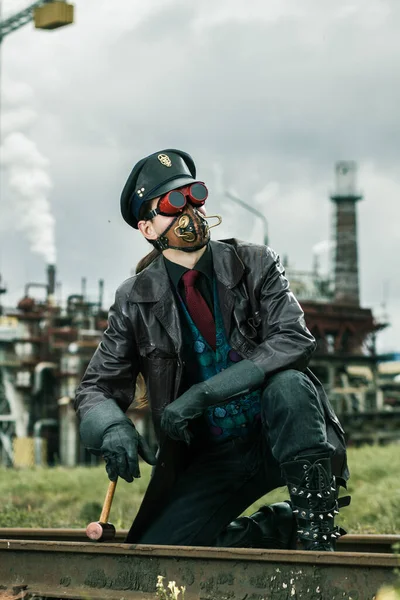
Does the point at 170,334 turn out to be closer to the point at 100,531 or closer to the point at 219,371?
the point at 219,371

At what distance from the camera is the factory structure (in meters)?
46.1

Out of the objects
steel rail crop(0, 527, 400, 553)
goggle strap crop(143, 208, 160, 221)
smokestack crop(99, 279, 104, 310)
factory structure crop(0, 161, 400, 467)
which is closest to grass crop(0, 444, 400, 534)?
steel rail crop(0, 527, 400, 553)

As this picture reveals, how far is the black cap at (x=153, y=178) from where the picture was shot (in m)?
4.50

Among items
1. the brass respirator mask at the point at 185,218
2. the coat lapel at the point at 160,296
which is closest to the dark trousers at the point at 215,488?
the coat lapel at the point at 160,296

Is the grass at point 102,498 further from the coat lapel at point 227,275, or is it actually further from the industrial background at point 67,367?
the industrial background at point 67,367

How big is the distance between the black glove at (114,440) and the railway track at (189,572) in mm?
388

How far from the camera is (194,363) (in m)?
4.37

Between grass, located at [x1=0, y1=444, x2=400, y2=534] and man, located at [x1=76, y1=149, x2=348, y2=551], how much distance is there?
6.43 ft

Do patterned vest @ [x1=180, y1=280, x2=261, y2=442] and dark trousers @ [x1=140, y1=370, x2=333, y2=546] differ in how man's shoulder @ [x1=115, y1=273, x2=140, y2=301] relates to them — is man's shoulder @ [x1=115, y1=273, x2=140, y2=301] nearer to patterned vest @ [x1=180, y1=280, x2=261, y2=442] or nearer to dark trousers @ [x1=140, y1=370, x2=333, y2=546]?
patterned vest @ [x1=180, y1=280, x2=261, y2=442]

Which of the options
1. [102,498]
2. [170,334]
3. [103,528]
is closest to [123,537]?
[103,528]

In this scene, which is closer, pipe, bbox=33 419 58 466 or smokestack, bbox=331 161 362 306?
pipe, bbox=33 419 58 466

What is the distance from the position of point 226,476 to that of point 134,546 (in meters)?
0.88

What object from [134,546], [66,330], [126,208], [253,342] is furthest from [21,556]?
[66,330]

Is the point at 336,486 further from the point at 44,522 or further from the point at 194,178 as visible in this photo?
the point at 44,522
